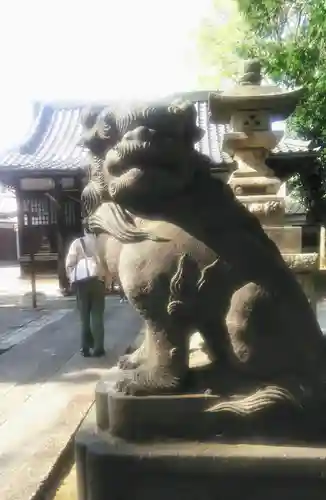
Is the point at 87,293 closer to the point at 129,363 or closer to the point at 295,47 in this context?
the point at 129,363

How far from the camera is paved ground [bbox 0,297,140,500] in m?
3.26

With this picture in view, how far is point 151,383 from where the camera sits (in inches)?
81.9

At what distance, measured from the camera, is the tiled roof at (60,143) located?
45.7 ft

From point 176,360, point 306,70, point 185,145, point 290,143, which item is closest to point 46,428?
point 176,360

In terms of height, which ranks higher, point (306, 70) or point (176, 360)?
point (306, 70)

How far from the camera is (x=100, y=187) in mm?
2195

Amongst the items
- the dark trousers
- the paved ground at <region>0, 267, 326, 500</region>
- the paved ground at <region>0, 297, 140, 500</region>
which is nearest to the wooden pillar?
the paved ground at <region>0, 267, 326, 500</region>

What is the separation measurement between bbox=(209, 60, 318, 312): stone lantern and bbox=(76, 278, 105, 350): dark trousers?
186cm

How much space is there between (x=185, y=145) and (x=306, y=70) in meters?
7.23

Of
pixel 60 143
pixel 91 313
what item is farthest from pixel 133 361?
pixel 60 143

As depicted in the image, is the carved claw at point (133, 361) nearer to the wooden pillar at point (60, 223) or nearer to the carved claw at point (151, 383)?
the carved claw at point (151, 383)

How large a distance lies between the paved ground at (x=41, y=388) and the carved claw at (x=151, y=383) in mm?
1057

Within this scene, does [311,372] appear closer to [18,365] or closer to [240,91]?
[240,91]

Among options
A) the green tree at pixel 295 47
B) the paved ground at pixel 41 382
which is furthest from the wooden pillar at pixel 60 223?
the green tree at pixel 295 47
